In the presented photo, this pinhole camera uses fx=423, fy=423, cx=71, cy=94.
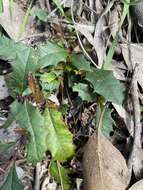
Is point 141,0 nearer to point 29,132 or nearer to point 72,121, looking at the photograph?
point 72,121

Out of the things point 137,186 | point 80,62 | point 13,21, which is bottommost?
point 137,186

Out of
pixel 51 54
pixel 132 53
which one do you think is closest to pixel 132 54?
pixel 132 53

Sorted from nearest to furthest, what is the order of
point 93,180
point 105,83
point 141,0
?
point 93,180
point 105,83
point 141,0

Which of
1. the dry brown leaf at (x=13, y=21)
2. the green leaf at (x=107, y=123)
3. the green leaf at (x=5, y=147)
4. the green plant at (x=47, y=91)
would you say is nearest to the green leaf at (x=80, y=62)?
the green plant at (x=47, y=91)

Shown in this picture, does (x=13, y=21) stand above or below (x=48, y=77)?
above

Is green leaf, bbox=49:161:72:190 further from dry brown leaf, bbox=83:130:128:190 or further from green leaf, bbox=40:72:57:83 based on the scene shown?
green leaf, bbox=40:72:57:83

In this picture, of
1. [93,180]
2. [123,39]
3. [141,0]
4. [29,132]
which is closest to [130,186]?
[93,180]

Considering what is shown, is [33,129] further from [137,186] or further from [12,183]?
[137,186]
